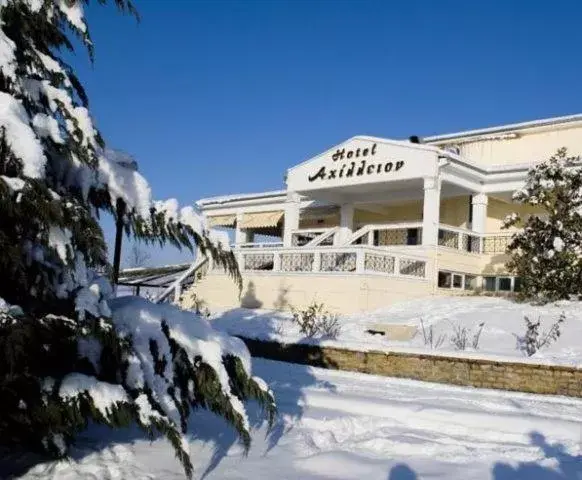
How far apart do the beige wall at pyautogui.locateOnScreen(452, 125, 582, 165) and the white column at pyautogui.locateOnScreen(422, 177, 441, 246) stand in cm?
383

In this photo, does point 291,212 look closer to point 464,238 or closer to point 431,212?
point 431,212

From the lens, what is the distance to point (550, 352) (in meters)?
11.9

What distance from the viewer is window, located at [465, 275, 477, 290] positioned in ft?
67.7

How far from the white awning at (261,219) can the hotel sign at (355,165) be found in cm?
417

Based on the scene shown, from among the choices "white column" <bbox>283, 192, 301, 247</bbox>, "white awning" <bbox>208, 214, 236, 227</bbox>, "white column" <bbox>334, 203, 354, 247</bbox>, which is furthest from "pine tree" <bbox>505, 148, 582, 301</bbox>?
"white awning" <bbox>208, 214, 236, 227</bbox>

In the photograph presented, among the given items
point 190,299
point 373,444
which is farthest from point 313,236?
point 373,444

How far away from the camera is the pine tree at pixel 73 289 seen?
455 centimetres

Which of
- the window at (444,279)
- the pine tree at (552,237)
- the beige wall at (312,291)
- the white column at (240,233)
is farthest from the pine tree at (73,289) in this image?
the white column at (240,233)

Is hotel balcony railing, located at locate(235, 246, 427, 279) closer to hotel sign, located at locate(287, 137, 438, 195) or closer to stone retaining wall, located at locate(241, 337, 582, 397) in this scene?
hotel sign, located at locate(287, 137, 438, 195)

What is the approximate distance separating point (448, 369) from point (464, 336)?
103 inches

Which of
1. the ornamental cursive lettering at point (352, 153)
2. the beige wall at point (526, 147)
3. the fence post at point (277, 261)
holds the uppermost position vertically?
the beige wall at point (526, 147)

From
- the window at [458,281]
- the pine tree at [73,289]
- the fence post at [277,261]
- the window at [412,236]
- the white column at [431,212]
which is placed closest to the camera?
the pine tree at [73,289]

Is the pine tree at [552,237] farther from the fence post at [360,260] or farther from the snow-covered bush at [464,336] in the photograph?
the fence post at [360,260]

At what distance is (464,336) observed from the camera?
511 inches
